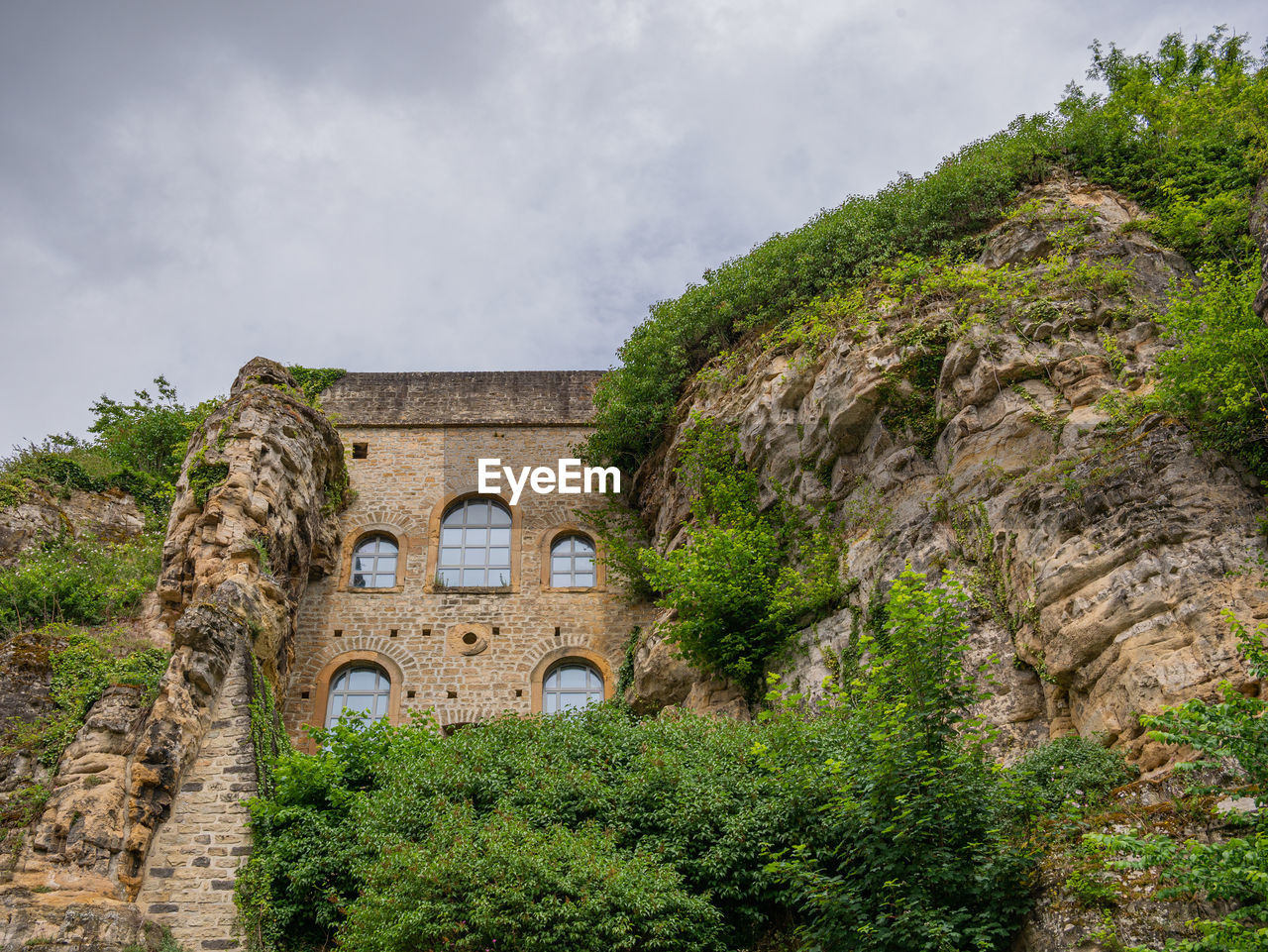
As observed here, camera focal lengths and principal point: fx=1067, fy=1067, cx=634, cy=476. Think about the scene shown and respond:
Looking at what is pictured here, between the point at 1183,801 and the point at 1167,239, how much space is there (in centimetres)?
884

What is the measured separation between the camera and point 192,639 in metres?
12.0

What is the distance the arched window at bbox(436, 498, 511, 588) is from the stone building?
0.02 meters

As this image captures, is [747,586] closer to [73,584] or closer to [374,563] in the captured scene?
[374,563]

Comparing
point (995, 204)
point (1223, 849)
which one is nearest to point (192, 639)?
point (1223, 849)

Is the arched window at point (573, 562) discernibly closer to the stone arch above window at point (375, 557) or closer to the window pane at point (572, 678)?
the window pane at point (572, 678)

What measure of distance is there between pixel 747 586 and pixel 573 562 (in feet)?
17.0

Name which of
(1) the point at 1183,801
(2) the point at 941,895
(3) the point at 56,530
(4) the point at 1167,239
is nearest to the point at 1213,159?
(4) the point at 1167,239

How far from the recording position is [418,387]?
19938mm

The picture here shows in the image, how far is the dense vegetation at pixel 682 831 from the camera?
7957 millimetres

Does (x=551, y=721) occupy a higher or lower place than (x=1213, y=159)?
lower

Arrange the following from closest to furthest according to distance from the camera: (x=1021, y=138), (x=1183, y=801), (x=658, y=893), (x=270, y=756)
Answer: (x=1183, y=801)
(x=658, y=893)
(x=270, y=756)
(x=1021, y=138)

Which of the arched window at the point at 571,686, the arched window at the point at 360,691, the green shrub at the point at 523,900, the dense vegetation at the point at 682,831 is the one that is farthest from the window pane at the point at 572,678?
the green shrub at the point at 523,900

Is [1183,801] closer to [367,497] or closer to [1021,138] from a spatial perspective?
[1021,138]

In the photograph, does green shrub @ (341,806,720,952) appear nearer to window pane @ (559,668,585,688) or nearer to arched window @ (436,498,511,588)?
window pane @ (559,668,585,688)
